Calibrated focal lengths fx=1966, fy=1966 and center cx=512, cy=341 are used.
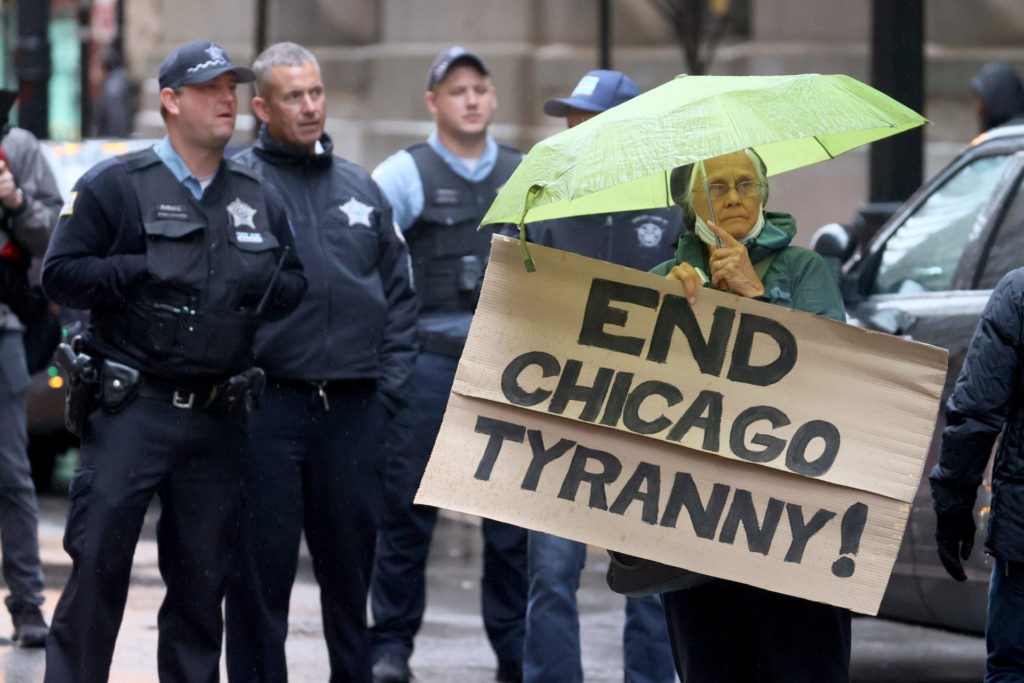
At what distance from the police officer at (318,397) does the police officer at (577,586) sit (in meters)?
0.57

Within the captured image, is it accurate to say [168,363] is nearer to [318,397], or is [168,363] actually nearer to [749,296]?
[318,397]

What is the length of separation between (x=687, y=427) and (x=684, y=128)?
0.69 metres

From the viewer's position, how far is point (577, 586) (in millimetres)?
6309

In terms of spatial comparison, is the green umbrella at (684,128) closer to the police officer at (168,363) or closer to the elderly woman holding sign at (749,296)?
the elderly woman holding sign at (749,296)

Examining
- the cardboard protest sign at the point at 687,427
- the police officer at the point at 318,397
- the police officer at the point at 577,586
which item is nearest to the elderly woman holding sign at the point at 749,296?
the cardboard protest sign at the point at 687,427

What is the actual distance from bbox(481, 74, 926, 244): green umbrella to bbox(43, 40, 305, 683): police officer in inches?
57.0

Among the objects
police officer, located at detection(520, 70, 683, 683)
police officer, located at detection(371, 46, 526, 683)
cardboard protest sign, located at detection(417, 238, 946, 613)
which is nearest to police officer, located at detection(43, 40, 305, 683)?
police officer, located at detection(520, 70, 683, 683)

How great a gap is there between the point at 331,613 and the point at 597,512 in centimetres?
211

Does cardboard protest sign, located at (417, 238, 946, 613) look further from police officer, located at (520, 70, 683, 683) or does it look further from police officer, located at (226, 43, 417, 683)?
police officer, located at (226, 43, 417, 683)

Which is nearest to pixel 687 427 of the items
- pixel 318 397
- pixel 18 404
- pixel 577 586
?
pixel 577 586

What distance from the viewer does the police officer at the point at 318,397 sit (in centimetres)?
624

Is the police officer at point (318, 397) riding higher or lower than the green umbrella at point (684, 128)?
lower

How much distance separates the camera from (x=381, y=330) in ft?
21.5

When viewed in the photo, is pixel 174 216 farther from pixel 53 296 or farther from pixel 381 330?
pixel 381 330
